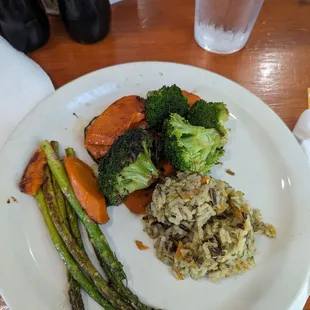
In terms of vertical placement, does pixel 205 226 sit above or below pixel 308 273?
above

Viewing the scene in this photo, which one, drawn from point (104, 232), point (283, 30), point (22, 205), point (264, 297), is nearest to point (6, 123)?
A: point (22, 205)

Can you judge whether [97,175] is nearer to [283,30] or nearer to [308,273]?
[308,273]

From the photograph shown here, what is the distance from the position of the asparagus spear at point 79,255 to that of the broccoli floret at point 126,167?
0.19 m

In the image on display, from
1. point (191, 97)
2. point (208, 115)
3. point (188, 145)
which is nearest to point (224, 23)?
point (191, 97)

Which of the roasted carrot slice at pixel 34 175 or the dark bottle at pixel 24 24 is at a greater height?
the dark bottle at pixel 24 24

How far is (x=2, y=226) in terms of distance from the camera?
4.48ft

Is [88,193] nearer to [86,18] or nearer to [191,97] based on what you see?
[191,97]

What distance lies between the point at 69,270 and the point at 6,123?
0.71 m

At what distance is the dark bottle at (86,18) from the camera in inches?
67.1

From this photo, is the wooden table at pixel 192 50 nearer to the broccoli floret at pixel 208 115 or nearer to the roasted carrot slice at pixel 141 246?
the broccoli floret at pixel 208 115

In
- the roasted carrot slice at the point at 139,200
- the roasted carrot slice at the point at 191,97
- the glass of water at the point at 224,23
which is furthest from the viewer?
the glass of water at the point at 224,23

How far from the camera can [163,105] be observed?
1.47m

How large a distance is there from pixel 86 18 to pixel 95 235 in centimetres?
101

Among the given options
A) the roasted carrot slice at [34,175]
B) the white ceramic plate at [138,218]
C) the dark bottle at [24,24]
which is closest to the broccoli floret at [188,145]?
the white ceramic plate at [138,218]
